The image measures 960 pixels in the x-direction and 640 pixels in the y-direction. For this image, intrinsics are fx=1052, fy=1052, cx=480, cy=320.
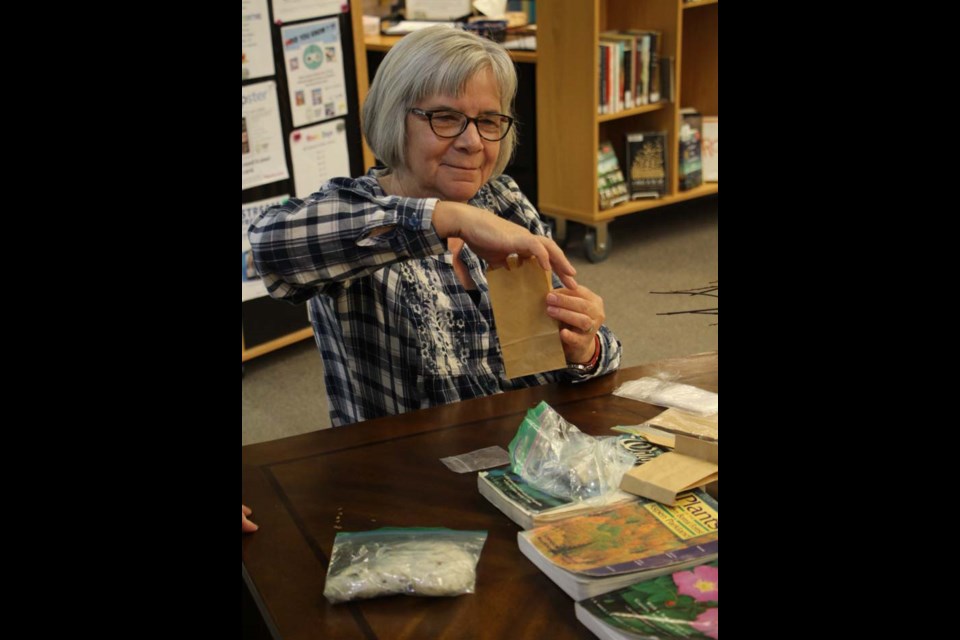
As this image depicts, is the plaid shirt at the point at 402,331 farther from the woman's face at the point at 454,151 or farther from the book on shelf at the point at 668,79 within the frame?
the book on shelf at the point at 668,79

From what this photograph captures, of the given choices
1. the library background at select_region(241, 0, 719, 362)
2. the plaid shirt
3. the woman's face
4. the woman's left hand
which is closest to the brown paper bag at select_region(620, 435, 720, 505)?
the woman's left hand

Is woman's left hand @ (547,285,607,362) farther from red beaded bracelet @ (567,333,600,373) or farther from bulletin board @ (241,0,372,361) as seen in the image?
bulletin board @ (241,0,372,361)

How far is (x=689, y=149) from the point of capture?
5082 mm

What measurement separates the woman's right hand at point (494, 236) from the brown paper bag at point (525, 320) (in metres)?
0.02

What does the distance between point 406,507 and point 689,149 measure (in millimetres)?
4094

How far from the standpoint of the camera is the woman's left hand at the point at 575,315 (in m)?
1.49

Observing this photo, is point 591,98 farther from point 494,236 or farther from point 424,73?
point 494,236

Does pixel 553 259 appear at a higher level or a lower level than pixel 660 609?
higher

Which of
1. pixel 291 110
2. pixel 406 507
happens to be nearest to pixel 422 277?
pixel 406 507

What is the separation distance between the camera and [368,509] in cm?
128
